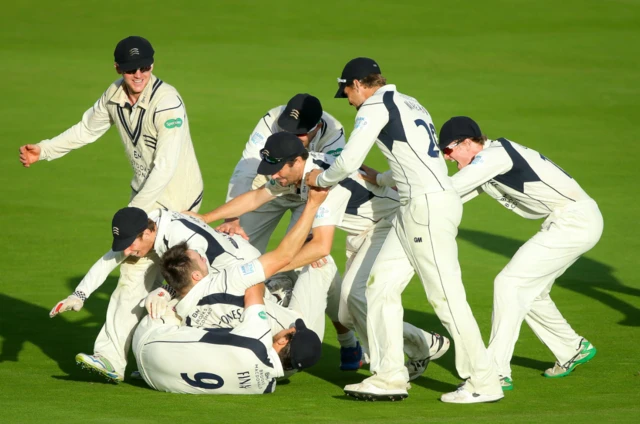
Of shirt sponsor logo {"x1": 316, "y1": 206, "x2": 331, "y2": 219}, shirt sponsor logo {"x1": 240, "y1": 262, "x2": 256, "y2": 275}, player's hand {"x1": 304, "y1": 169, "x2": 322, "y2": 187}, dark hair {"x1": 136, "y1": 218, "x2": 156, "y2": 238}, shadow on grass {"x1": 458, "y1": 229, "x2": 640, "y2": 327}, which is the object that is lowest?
shadow on grass {"x1": 458, "y1": 229, "x2": 640, "y2": 327}

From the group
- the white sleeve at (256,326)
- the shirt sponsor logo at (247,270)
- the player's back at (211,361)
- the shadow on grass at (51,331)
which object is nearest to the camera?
the player's back at (211,361)

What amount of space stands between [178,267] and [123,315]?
3.14 ft

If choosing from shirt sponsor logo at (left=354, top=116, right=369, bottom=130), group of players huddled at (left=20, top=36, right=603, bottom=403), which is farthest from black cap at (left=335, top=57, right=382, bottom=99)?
shirt sponsor logo at (left=354, top=116, right=369, bottom=130)

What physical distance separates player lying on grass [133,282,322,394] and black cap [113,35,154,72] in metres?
1.99

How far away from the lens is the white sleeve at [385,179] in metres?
7.98

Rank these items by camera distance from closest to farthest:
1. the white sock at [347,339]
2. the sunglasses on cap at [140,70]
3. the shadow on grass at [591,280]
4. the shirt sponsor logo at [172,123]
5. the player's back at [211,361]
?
the player's back at [211,361] < the sunglasses on cap at [140,70] < the shirt sponsor logo at [172,123] < the white sock at [347,339] < the shadow on grass at [591,280]

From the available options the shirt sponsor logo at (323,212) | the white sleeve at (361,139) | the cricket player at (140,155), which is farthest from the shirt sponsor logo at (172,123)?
the white sleeve at (361,139)

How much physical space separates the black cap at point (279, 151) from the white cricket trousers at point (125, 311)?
4.62ft

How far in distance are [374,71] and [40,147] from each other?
10.5 feet

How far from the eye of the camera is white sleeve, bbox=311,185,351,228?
294 inches

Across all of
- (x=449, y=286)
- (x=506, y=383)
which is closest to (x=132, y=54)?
(x=449, y=286)

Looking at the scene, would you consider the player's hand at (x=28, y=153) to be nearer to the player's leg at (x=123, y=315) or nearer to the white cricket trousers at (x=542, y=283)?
the player's leg at (x=123, y=315)

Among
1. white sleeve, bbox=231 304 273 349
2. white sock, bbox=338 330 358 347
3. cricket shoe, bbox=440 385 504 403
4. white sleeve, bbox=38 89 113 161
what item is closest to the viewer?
cricket shoe, bbox=440 385 504 403

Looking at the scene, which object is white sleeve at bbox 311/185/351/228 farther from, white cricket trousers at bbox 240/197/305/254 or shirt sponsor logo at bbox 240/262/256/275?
white cricket trousers at bbox 240/197/305/254
